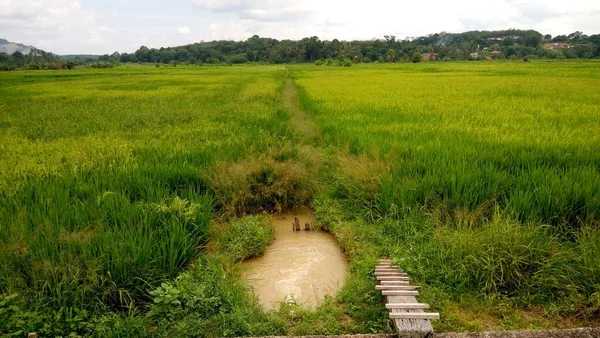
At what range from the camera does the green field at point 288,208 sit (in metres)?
2.88

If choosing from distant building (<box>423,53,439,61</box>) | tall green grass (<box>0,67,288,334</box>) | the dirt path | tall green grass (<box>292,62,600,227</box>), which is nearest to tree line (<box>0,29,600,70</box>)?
distant building (<box>423,53,439,61</box>)

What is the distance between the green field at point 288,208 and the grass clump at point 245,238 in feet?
0.07

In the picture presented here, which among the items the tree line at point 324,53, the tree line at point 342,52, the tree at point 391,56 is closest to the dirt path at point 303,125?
the tree line at point 324,53

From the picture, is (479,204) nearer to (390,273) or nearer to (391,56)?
(390,273)

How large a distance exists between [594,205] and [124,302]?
4.63 m

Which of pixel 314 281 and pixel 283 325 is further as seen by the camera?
pixel 314 281

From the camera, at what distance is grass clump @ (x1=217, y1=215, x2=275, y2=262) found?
4078mm

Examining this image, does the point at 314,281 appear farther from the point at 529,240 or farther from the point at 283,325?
the point at 529,240

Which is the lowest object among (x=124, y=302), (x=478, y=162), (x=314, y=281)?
(x=314, y=281)

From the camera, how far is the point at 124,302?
3.00m

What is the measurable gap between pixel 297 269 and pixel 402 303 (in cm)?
140

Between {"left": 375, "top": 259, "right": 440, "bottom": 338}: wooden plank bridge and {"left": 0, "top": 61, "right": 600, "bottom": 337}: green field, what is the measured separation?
0.15 meters

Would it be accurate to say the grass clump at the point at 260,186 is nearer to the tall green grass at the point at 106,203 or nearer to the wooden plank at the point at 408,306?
the tall green grass at the point at 106,203

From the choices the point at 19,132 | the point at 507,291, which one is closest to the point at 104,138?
the point at 19,132
